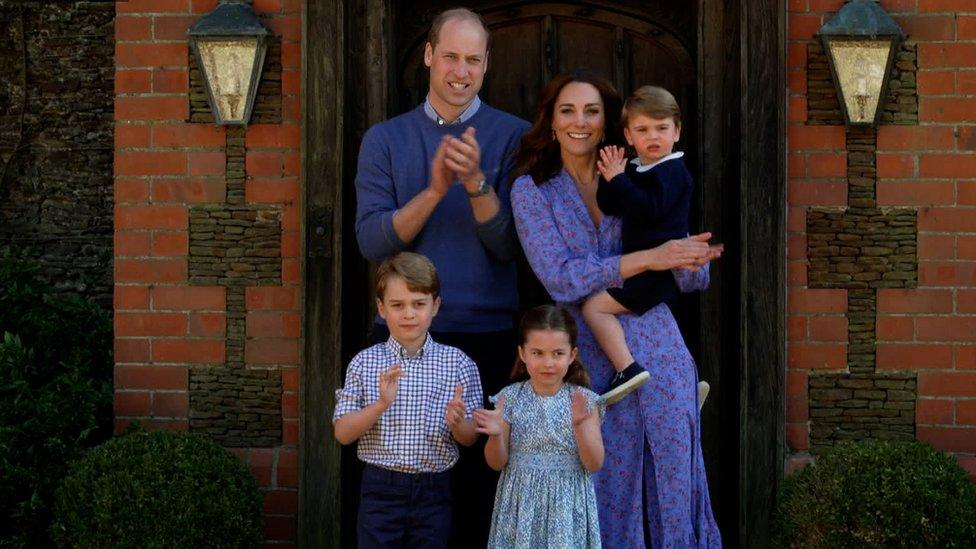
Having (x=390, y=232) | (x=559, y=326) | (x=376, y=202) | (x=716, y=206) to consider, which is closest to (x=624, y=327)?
(x=559, y=326)

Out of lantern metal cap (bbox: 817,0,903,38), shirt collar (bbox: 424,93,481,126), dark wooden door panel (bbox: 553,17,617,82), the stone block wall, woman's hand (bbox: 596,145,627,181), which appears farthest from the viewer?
the stone block wall

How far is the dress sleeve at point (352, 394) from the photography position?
3748mm

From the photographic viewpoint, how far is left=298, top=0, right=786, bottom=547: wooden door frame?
15.1 ft

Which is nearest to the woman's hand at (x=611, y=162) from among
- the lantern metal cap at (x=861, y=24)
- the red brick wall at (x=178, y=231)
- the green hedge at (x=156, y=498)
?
the lantern metal cap at (x=861, y=24)

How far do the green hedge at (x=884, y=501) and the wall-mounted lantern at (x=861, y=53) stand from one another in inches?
48.6

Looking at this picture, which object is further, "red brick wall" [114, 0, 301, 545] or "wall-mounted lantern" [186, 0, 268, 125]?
"red brick wall" [114, 0, 301, 545]

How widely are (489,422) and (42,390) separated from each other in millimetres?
2124

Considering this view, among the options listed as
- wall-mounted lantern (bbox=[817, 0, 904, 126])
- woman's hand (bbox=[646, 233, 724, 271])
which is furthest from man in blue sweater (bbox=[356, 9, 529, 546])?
wall-mounted lantern (bbox=[817, 0, 904, 126])

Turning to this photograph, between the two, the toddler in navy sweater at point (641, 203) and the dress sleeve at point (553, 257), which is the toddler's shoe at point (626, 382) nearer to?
the toddler in navy sweater at point (641, 203)

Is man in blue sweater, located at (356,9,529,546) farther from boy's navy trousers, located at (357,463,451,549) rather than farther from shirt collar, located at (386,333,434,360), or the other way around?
boy's navy trousers, located at (357,463,451,549)

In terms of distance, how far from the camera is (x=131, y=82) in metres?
4.85

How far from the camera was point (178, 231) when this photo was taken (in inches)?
191

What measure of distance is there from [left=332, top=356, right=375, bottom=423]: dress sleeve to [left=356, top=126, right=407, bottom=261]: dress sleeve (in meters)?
0.41

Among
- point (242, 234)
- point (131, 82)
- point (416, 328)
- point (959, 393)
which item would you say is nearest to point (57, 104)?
point (131, 82)
